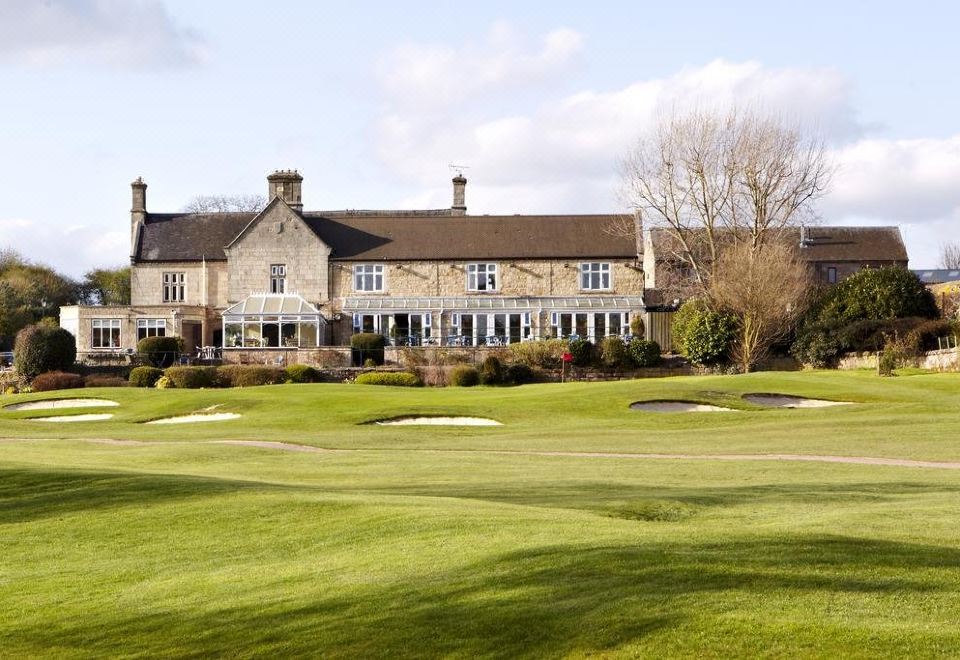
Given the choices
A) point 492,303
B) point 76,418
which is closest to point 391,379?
point 76,418

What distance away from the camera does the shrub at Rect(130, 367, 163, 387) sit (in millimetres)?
54938

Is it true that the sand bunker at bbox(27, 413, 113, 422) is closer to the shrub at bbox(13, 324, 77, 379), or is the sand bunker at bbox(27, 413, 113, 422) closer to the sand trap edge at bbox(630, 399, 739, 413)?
the shrub at bbox(13, 324, 77, 379)

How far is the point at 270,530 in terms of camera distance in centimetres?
1430

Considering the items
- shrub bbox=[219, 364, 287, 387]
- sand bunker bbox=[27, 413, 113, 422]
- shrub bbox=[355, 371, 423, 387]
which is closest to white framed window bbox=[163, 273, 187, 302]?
shrub bbox=[219, 364, 287, 387]

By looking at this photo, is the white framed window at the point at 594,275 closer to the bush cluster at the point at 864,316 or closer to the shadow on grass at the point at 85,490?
the bush cluster at the point at 864,316

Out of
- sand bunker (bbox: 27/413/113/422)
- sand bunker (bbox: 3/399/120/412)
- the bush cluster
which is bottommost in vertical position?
sand bunker (bbox: 27/413/113/422)

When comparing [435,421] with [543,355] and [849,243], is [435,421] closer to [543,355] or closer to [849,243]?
[543,355]

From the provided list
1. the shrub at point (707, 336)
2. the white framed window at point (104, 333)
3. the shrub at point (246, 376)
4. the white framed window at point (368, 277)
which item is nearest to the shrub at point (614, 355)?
the shrub at point (707, 336)

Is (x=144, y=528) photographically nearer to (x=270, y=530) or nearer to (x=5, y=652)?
(x=270, y=530)

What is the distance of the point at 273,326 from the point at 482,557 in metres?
57.2

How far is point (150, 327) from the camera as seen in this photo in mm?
70062

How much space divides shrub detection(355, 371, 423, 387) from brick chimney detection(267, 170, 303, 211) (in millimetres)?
22230

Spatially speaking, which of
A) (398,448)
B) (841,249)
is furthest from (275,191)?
(398,448)

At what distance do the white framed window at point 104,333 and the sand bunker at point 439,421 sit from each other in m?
37.4
